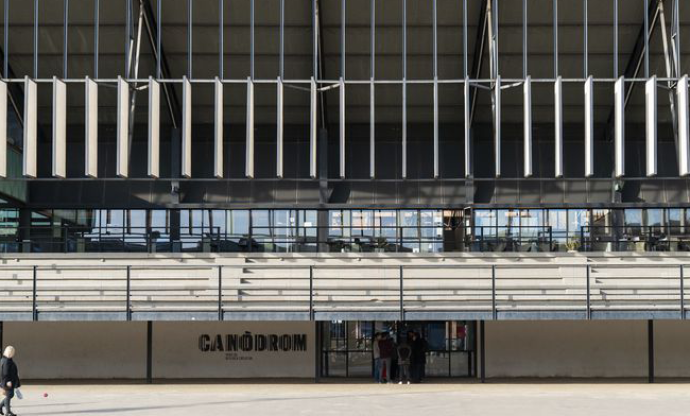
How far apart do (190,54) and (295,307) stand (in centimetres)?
1110

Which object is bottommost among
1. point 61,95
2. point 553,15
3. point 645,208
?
point 645,208

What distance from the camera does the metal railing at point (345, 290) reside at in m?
24.3

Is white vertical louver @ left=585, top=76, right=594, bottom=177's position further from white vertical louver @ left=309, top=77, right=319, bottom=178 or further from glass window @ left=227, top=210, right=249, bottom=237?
glass window @ left=227, top=210, right=249, bottom=237

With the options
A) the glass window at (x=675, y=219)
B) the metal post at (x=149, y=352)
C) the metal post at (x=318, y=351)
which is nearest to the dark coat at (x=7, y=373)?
the metal post at (x=149, y=352)

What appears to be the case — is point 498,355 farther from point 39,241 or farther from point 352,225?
point 39,241

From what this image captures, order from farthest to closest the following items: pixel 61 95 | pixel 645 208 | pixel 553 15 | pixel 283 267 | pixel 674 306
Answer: pixel 645 208 < pixel 553 15 < pixel 61 95 < pixel 283 267 < pixel 674 306

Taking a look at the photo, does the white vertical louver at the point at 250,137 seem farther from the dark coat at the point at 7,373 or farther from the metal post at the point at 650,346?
the dark coat at the point at 7,373

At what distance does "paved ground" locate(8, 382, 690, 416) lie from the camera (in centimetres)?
1956

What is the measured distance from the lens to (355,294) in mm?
25375

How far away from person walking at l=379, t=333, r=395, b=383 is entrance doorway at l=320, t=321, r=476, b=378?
119cm

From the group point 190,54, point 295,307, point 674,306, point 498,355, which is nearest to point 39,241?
point 190,54

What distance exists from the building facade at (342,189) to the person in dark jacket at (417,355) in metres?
1.28

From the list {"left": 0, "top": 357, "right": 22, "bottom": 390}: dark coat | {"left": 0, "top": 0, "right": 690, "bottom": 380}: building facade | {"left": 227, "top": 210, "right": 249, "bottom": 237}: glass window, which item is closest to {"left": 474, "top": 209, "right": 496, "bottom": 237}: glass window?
{"left": 0, "top": 0, "right": 690, "bottom": 380}: building facade

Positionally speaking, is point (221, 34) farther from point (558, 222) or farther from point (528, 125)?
point (558, 222)
